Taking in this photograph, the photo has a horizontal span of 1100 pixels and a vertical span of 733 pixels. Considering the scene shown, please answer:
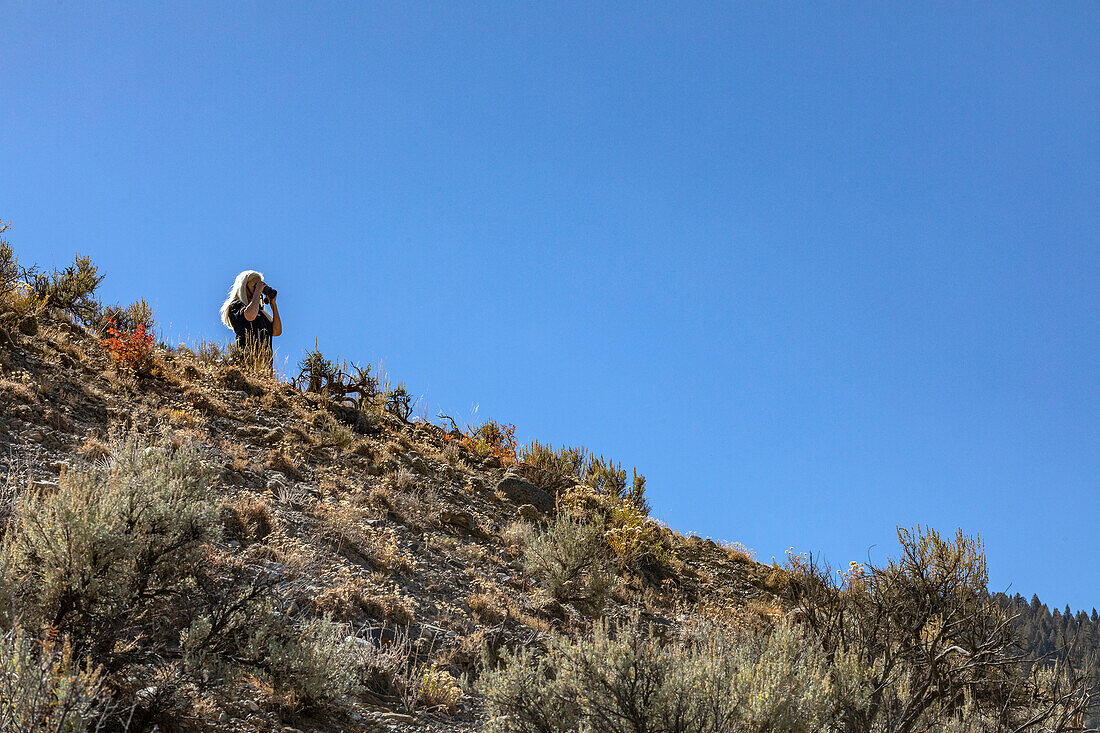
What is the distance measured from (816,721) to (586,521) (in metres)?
5.96

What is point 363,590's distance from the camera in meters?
5.92

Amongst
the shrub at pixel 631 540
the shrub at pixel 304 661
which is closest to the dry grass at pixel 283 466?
the shrub at pixel 631 540

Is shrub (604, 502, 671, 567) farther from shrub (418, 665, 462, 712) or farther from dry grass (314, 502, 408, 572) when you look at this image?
shrub (418, 665, 462, 712)

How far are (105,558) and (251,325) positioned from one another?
9.01 m

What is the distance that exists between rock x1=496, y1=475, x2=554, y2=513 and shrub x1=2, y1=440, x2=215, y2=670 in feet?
19.2

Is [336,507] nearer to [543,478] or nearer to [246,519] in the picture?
[246,519]

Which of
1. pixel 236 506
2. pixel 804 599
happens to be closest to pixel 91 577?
pixel 236 506

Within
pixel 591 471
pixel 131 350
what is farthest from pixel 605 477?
pixel 131 350

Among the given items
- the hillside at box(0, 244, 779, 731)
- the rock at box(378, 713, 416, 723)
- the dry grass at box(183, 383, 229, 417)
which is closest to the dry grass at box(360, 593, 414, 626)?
the hillside at box(0, 244, 779, 731)

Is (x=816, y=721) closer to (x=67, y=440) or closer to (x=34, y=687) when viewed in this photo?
(x=34, y=687)

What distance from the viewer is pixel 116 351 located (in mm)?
9477

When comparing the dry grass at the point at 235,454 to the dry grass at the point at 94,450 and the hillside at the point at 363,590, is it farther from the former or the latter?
the dry grass at the point at 94,450

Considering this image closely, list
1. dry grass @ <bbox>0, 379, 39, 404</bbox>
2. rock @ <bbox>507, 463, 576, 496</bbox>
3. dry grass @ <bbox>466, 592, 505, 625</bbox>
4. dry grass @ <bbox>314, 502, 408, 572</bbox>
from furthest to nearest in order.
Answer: rock @ <bbox>507, 463, 576, 496</bbox>
dry grass @ <bbox>0, 379, 39, 404</bbox>
dry grass @ <bbox>314, 502, 408, 572</bbox>
dry grass @ <bbox>466, 592, 505, 625</bbox>

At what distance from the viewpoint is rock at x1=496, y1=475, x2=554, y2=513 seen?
407 inches
